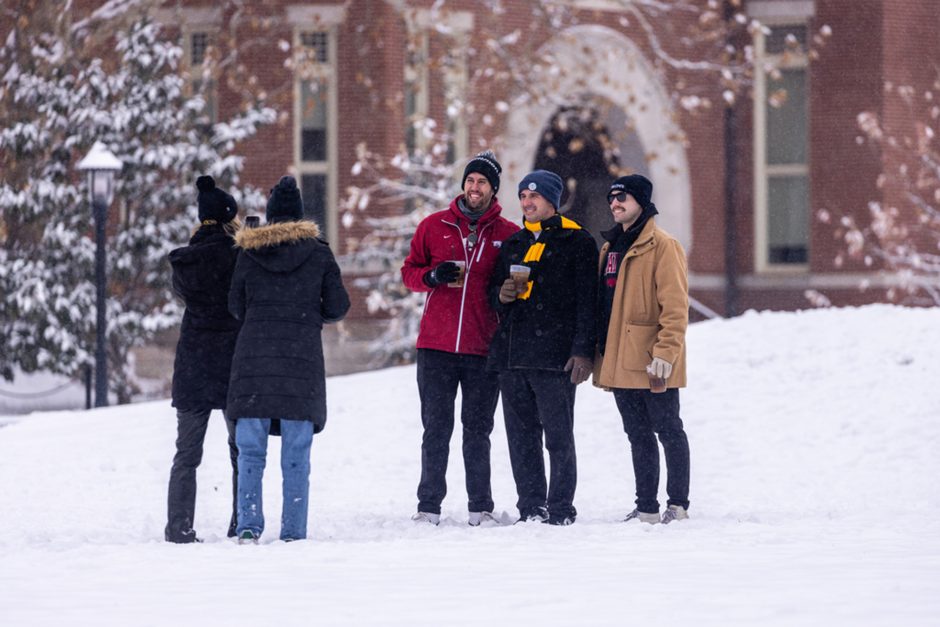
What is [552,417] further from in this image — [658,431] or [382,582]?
[382,582]

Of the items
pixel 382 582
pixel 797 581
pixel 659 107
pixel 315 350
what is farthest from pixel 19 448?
pixel 659 107

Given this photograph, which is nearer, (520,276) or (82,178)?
(520,276)

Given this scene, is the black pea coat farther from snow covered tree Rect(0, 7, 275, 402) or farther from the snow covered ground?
snow covered tree Rect(0, 7, 275, 402)

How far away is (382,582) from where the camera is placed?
250 inches

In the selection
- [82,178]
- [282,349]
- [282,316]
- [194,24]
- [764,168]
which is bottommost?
[282,349]

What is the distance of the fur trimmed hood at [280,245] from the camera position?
7.56 meters

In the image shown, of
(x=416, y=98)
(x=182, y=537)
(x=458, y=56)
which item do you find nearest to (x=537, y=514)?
(x=182, y=537)

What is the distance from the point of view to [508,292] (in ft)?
26.1

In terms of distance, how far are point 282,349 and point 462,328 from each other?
1.07m

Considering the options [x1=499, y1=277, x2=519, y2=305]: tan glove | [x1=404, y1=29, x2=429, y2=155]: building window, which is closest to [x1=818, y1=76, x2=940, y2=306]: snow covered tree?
[x1=404, y1=29, x2=429, y2=155]: building window

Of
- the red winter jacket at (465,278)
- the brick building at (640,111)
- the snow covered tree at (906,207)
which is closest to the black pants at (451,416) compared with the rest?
the red winter jacket at (465,278)

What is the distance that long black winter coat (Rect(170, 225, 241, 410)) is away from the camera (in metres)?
7.75

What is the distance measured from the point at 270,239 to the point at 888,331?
291 inches

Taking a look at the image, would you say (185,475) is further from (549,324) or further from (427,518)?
(549,324)
